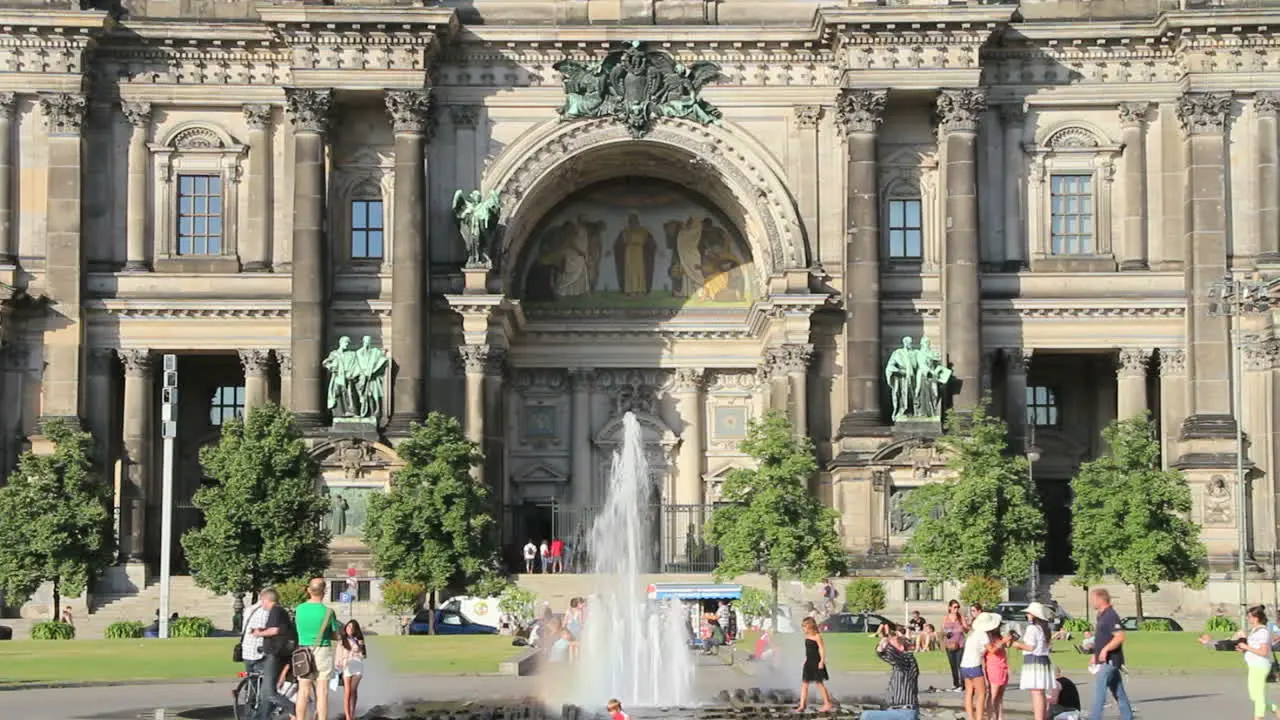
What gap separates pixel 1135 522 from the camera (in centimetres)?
6638

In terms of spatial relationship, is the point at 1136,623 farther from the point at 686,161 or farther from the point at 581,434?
the point at 581,434

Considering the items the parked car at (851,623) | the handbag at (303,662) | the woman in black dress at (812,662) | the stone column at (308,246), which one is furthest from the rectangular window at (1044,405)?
the handbag at (303,662)

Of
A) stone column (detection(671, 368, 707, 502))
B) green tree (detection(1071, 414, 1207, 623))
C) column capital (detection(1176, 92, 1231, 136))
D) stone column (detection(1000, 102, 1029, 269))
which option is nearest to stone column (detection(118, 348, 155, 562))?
stone column (detection(671, 368, 707, 502))

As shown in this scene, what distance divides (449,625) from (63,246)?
1876cm

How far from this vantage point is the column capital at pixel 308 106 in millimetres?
73938

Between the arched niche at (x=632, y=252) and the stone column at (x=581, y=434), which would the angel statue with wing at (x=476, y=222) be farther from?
the stone column at (x=581, y=434)

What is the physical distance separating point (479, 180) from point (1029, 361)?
18.7 meters

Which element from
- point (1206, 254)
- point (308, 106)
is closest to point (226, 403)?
point (308, 106)

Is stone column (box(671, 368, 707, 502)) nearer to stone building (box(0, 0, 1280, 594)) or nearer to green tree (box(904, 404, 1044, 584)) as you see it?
stone building (box(0, 0, 1280, 594))

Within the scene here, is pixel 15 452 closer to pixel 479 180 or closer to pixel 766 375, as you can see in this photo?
pixel 479 180

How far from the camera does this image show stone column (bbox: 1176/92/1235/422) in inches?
2904

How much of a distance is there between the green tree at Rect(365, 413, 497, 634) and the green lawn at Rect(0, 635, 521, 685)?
658 centimetres

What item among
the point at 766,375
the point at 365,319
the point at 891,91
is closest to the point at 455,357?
the point at 365,319

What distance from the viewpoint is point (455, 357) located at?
76250 millimetres
